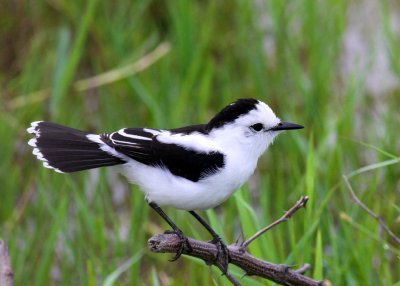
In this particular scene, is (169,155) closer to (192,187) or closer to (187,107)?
(192,187)

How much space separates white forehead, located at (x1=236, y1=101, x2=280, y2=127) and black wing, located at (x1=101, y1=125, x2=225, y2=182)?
0.58 ft

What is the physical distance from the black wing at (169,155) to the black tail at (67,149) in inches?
4.3

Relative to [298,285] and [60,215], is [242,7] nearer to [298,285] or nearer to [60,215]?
[60,215]

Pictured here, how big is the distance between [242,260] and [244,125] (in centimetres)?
67

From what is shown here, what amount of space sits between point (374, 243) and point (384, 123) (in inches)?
65.7

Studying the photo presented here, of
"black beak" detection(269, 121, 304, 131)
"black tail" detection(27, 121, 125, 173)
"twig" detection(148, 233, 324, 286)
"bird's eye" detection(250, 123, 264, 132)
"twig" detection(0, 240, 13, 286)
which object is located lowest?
"twig" detection(148, 233, 324, 286)

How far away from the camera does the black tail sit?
12.9 feet

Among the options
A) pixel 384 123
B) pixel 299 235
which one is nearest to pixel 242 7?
pixel 384 123

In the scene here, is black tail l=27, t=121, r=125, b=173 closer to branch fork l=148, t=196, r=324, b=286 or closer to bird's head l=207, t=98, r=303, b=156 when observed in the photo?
bird's head l=207, t=98, r=303, b=156

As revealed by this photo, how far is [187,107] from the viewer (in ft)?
20.4

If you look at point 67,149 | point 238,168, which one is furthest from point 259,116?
point 67,149

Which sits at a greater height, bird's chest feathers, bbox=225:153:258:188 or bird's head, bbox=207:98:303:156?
bird's head, bbox=207:98:303:156

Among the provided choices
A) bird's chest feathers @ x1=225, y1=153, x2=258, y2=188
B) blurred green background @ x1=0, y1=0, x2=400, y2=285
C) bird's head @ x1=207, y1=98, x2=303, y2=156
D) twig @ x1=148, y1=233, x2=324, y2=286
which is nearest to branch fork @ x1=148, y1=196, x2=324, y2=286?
twig @ x1=148, y1=233, x2=324, y2=286

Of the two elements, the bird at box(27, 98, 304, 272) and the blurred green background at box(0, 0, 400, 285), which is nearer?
the bird at box(27, 98, 304, 272)
